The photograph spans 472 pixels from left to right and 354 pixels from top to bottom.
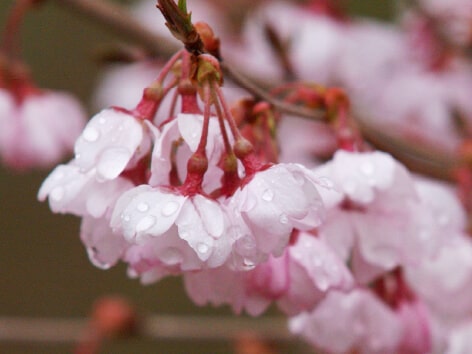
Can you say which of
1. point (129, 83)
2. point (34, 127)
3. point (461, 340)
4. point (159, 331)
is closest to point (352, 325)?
point (461, 340)

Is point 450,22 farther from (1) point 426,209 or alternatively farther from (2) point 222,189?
(2) point 222,189

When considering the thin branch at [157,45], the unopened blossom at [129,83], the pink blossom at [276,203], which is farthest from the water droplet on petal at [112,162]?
the unopened blossom at [129,83]

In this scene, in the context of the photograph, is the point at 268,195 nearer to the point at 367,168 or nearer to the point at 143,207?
the point at 143,207

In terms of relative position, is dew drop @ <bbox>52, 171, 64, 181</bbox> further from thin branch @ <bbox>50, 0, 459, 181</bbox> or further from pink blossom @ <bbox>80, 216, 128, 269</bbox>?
thin branch @ <bbox>50, 0, 459, 181</bbox>

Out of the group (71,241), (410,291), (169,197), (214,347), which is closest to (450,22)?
(410,291)

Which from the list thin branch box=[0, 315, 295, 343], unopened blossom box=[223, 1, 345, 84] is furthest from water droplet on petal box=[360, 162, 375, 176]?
thin branch box=[0, 315, 295, 343]

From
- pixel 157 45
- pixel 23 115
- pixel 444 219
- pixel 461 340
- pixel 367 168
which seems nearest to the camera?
pixel 367 168
